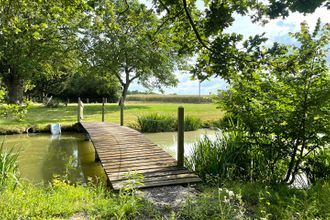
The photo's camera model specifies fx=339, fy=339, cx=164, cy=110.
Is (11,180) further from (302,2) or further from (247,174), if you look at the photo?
(302,2)

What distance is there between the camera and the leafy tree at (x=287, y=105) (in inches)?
207

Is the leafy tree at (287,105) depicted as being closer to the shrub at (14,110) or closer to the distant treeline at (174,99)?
the shrub at (14,110)

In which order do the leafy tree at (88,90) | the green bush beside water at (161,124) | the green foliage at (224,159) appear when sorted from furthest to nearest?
the leafy tree at (88,90)
the green bush beside water at (161,124)
the green foliage at (224,159)

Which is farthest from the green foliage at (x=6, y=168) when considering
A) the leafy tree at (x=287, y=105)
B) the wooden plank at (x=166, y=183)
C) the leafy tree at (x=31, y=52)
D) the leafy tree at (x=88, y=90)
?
the leafy tree at (x=88, y=90)

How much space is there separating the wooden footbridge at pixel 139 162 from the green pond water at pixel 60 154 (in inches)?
19.0

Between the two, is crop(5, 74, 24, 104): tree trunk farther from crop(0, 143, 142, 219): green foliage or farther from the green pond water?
crop(0, 143, 142, 219): green foliage

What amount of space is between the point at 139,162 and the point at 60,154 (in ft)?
17.7

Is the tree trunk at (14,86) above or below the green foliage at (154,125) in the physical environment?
above

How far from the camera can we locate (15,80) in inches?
872

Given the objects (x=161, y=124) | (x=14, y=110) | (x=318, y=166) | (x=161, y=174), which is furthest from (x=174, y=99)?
(x=14, y=110)

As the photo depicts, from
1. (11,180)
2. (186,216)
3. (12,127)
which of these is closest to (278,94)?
(186,216)

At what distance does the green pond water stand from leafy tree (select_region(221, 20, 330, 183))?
1921 mm

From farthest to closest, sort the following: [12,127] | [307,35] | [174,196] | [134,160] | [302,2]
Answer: [12,127], [134,160], [307,35], [174,196], [302,2]

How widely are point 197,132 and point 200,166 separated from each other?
33.2ft
